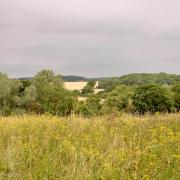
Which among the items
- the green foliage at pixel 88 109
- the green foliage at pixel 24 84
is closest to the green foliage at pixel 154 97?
the green foliage at pixel 88 109

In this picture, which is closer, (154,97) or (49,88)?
(154,97)

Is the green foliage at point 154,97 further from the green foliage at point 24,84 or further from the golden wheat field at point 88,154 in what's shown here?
the golden wheat field at point 88,154

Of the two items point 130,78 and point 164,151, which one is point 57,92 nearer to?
point 130,78

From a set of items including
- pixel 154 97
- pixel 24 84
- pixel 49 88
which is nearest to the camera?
pixel 154 97

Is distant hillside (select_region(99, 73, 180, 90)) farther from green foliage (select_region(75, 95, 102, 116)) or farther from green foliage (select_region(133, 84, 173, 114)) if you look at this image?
green foliage (select_region(75, 95, 102, 116))

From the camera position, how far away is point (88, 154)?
221 inches

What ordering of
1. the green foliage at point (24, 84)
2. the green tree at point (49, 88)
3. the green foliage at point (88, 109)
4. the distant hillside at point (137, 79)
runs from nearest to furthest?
the green foliage at point (88, 109)
the green foliage at point (24, 84)
the green tree at point (49, 88)
the distant hillside at point (137, 79)

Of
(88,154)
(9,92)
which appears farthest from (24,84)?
(88,154)

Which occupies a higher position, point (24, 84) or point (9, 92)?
point (24, 84)

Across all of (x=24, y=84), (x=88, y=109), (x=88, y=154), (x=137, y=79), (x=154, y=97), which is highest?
(x=137, y=79)

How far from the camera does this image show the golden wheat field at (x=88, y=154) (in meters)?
4.93

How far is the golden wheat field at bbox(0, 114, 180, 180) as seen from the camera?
16.2 ft

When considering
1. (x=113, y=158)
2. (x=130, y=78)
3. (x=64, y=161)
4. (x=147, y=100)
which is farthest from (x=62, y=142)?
(x=130, y=78)

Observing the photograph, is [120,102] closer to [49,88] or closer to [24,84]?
[49,88]
